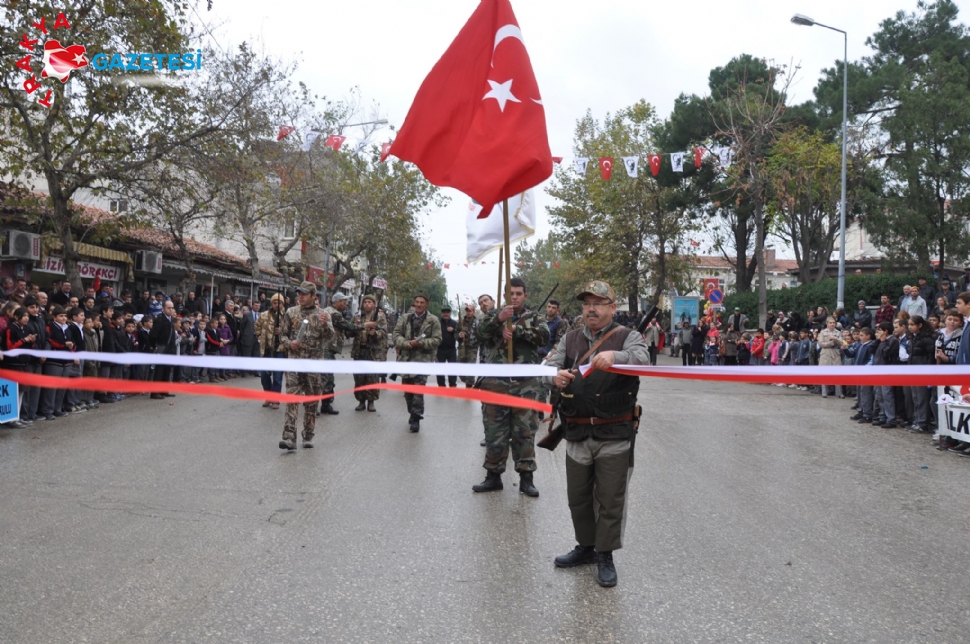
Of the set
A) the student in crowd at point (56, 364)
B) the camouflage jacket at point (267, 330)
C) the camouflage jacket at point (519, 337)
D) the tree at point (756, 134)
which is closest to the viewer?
the camouflage jacket at point (519, 337)

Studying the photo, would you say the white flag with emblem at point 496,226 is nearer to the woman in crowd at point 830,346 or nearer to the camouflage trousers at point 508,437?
the camouflage trousers at point 508,437

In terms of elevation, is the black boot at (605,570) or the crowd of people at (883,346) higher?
the crowd of people at (883,346)

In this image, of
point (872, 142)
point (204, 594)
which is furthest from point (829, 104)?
point (204, 594)

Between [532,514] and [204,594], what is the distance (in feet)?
8.73

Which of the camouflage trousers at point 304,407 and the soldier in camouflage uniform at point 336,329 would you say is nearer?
the camouflage trousers at point 304,407

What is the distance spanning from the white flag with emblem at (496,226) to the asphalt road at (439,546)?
2.26 m

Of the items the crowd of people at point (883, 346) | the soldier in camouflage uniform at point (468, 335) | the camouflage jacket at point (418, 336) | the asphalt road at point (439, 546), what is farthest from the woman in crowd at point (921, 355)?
the camouflage jacket at point (418, 336)

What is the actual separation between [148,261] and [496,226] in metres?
20.2

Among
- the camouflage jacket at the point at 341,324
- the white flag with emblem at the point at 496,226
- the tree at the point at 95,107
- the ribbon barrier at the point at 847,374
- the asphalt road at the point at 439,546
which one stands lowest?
the asphalt road at the point at 439,546

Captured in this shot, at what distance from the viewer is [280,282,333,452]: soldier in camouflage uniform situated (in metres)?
8.93

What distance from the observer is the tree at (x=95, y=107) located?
41.3ft

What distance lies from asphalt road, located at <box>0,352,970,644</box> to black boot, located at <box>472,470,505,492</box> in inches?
3.6

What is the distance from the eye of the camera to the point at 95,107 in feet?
44.6

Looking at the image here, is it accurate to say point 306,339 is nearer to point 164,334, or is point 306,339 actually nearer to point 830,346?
point 164,334
